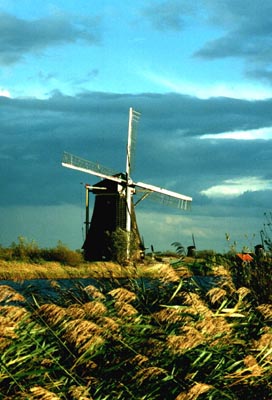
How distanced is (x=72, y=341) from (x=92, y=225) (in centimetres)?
3800

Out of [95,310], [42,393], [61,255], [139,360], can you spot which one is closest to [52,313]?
[95,310]

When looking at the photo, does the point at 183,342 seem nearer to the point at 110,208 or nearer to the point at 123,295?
the point at 123,295

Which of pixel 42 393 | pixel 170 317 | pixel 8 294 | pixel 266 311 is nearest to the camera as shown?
pixel 42 393

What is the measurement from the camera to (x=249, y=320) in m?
9.59

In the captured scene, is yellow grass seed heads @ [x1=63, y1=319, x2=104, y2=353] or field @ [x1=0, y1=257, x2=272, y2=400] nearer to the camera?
field @ [x1=0, y1=257, x2=272, y2=400]

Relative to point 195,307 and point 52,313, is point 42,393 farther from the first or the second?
point 195,307

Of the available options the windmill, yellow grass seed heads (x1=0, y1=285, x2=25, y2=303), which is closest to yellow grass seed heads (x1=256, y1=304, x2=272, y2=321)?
yellow grass seed heads (x1=0, y1=285, x2=25, y2=303)

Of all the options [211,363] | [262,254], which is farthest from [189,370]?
[262,254]

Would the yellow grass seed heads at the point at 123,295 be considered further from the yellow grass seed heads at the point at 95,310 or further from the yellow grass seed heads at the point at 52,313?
the yellow grass seed heads at the point at 52,313

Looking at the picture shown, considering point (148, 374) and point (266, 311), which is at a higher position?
point (266, 311)

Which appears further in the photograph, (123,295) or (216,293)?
(216,293)

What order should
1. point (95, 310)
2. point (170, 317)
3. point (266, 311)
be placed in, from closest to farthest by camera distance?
point (95, 310) < point (170, 317) < point (266, 311)

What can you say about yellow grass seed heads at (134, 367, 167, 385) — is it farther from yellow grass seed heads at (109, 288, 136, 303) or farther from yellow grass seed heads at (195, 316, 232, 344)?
yellow grass seed heads at (109, 288, 136, 303)

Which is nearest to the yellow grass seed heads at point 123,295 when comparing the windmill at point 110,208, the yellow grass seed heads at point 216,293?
the yellow grass seed heads at point 216,293
